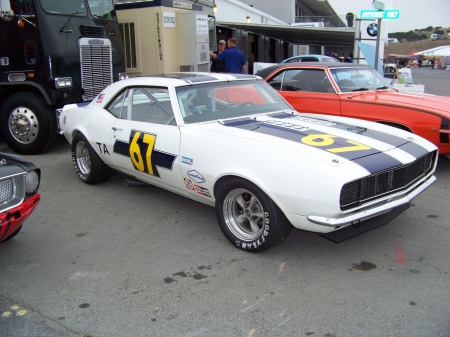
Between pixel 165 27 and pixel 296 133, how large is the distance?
6.42 meters

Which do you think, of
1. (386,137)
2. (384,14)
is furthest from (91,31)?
(384,14)

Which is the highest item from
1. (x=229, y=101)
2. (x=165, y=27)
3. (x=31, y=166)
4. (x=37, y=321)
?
(x=165, y=27)

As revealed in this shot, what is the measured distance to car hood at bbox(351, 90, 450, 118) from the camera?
19.2 feet

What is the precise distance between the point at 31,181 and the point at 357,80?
5278 millimetres

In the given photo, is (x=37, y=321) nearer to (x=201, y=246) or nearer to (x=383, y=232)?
(x=201, y=246)

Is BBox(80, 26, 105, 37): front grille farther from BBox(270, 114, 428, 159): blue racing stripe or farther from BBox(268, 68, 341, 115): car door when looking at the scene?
BBox(270, 114, 428, 159): blue racing stripe

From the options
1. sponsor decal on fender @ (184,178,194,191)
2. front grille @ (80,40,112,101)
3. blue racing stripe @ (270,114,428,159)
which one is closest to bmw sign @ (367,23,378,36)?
front grille @ (80,40,112,101)

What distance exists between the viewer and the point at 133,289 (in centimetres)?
319

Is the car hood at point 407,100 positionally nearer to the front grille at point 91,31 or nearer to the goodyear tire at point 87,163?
the goodyear tire at point 87,163

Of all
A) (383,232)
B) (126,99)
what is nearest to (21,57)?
(126,99)

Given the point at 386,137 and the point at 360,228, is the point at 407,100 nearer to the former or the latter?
the point at 386,137

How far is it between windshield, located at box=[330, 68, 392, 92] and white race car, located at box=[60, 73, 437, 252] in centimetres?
217

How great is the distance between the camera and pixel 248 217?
3.71 meters

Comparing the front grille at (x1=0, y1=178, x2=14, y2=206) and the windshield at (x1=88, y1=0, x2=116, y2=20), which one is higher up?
the windshield at (x1=88, y1=0, x2=116, y2=20)
